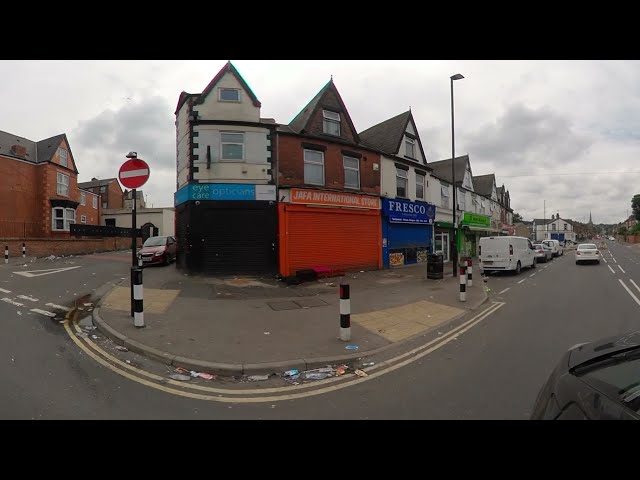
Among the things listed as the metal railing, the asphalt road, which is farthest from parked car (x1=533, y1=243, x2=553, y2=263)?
the metal railing

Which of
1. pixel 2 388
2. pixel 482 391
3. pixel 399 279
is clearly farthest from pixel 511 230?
pixel 2 388

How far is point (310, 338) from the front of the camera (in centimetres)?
587

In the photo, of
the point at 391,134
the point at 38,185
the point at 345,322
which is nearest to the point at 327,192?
the point at 391,134

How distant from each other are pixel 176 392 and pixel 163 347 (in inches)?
64.2

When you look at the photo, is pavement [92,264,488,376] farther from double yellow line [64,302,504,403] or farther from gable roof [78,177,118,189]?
gable roof [78,177,118,189]

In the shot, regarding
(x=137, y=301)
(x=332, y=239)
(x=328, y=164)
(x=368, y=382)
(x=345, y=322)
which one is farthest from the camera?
(x=328, y=164)

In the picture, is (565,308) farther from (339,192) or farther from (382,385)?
(339,192)

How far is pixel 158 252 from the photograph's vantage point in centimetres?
1642

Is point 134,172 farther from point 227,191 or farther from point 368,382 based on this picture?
point 227,191

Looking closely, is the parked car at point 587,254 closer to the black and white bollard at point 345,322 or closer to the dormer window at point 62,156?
the black and white bollard at point 345,322

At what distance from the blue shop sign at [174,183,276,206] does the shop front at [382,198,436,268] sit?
23.2ft

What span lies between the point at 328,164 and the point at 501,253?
992cm

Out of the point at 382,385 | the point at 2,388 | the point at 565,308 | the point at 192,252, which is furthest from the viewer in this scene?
the point at 192,252

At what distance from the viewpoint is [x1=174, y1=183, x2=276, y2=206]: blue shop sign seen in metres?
13.1
